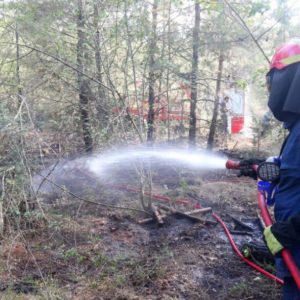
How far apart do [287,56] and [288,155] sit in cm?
59

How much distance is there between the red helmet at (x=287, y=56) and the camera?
208 centimetres

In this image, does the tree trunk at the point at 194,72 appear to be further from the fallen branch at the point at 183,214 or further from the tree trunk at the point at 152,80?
the fallen branch at the point at 183,214

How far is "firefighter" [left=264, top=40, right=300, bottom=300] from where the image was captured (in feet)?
6.61

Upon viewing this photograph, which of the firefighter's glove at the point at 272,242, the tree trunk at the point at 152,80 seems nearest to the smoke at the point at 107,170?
the tree trunk at the point at 152,80

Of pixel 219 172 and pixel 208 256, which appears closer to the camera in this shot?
pixel 208 256

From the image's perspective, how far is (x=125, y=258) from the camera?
4613mm

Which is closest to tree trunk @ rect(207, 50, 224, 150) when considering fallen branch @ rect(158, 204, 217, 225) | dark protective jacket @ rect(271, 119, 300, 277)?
fallen branch @ rect(158, 204, 217, 225)

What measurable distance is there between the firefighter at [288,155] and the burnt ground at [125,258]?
1.96 meters

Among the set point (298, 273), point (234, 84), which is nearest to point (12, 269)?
point (298, 273)

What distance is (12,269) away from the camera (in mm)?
4242

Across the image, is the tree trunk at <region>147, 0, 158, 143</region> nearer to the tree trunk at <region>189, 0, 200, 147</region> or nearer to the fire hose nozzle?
the tree trunk at <region>189, 0, 200, 147</region>

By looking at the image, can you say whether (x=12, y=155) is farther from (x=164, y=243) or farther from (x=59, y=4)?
(x=59, y=4)

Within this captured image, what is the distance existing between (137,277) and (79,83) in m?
4.18

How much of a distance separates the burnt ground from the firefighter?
1.96 metres
